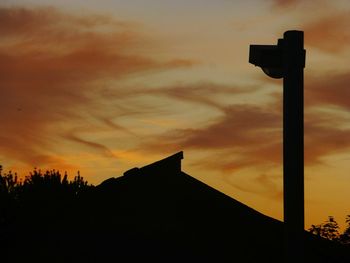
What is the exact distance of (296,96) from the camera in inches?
257

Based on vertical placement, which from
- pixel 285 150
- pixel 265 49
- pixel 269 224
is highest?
pixel 269 224

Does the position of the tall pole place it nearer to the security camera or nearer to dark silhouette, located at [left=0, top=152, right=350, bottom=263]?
the security camera

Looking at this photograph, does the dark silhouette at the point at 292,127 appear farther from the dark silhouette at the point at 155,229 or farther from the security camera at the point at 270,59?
the dark silhouette at the point at 155,229

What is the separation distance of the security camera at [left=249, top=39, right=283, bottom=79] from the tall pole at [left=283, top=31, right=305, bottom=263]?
125 millimetres

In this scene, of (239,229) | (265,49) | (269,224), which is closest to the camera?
(265,49)

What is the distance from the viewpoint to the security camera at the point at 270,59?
22.4 feet

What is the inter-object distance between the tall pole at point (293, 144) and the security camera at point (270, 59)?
125mm

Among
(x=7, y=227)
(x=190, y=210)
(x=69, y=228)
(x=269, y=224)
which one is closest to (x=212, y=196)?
(x=190, y=210)

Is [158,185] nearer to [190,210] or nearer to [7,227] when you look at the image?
[190,210]

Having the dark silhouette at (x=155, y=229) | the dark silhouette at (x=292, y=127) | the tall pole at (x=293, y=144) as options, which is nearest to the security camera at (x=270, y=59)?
the dark silhouette at (x=292, y=127)

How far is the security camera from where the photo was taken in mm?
6840

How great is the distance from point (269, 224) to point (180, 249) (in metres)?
2.54

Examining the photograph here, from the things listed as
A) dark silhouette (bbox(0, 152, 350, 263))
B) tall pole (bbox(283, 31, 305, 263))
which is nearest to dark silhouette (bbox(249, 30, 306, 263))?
tall pole (bbox(283, 31, 305, 263))

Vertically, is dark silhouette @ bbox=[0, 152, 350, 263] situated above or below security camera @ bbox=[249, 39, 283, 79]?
above
